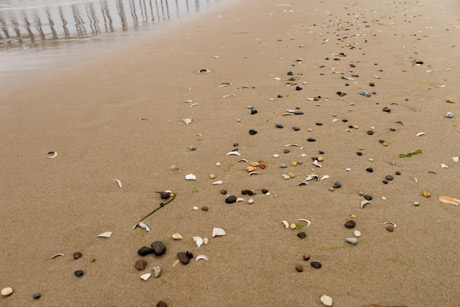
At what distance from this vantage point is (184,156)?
391 centimetres

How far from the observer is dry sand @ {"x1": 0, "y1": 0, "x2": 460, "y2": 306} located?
7.64ft

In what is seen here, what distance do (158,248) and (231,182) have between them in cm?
110

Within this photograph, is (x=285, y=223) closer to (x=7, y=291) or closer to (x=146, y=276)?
(x=146, y=276)

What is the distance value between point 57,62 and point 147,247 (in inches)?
268

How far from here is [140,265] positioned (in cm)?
246

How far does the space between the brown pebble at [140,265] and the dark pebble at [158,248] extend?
4.6 inches

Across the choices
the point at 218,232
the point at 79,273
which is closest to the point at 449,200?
the point at 218,232

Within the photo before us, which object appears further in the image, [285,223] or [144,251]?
[285,223]

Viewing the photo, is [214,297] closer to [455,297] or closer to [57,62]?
[455,297]

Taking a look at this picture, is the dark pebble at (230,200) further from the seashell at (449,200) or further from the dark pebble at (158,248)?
the seashell at (449,200)

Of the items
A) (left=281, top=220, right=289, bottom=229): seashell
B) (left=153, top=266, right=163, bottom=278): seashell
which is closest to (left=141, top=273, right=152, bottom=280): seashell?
(left=153, top=266, right=163, bottom=278): seashell

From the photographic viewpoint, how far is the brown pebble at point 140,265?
2.45 m

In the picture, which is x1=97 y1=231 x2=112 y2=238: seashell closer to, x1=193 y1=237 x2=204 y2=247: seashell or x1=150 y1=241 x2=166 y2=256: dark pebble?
x1=150 y1=241 x2=166 y2=256: dark pebble

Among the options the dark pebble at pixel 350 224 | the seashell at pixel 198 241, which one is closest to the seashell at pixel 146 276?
the seashell at pixel 198 241
